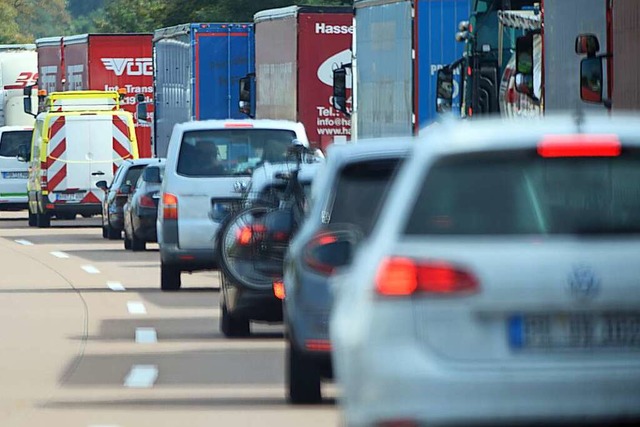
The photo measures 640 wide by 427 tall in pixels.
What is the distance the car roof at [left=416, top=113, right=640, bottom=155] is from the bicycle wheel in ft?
23.1

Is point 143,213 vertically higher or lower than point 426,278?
lower

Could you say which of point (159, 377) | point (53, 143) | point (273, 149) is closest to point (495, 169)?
point (159, 377)

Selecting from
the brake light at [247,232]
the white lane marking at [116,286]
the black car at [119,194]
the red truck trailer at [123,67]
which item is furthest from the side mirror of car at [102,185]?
the brake light at [247,232]

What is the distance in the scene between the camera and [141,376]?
13016 mm

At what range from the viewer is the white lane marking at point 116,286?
21.6 meters

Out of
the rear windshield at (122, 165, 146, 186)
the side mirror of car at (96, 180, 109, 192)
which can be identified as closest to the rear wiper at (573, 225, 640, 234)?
the rear windshield at (122, 165, 146, 186)

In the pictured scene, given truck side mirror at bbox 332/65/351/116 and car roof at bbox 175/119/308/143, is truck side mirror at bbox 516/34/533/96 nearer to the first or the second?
car roof at bbox 175/119/308/143

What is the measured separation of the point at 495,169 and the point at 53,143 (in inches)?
1217

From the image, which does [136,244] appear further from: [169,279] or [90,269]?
[169,279]

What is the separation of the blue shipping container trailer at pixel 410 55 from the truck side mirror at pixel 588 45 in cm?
1098

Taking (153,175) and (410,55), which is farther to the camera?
(410,55)

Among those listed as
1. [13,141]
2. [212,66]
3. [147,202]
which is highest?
[212,66]

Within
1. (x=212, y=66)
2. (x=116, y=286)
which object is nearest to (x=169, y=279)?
(x=116, y=286)

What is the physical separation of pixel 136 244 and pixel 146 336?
12.8 meters
